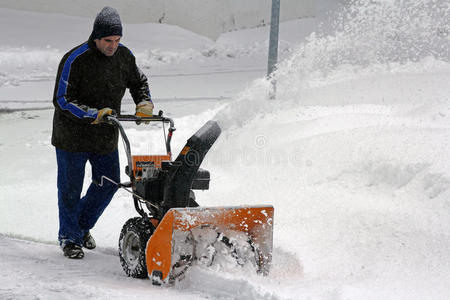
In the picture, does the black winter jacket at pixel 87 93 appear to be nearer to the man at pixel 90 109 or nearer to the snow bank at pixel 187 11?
the man at pixel 90 109

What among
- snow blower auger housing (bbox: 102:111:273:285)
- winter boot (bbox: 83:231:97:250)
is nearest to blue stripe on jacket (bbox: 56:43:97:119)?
snow blower auger housing (bbox: 102:111:273:285)

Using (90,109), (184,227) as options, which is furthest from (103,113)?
(184,227)

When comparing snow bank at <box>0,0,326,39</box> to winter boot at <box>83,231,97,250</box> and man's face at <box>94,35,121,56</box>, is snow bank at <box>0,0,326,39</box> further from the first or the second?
man's face at <box>94,35,121,56</box>

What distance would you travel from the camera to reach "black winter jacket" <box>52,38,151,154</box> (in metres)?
4.16

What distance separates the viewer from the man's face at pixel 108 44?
413 cm

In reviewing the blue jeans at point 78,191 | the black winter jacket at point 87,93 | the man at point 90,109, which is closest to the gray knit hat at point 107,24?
the man at point 90,109

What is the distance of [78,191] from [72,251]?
0.43 meters

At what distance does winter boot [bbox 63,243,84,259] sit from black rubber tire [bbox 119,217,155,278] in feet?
1.71

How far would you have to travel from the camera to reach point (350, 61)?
1005cm

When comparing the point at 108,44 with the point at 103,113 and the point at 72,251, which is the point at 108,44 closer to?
the point at 103,113

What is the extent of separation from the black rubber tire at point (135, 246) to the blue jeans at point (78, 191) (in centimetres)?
62

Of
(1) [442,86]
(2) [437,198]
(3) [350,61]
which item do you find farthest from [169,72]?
(2) [437,198]

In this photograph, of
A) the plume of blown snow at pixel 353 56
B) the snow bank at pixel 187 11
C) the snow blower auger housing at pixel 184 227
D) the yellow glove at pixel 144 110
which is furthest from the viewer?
the snow bank at pixel 187 11

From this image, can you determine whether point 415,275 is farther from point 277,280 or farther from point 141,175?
point 141,175
